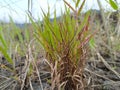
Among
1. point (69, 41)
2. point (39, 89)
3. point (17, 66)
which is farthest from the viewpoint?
point (17, 66)

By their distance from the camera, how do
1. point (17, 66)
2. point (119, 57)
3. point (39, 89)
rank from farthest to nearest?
point (119, 57) → point (17, 66) → point (39, 89)

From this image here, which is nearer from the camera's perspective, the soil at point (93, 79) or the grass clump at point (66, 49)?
the grass clump at point (66, 49)

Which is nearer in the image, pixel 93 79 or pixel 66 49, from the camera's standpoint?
pixel 66 49

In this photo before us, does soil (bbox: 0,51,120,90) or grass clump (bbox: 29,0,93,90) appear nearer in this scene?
grass clump (bbox: 29,0,93,90)

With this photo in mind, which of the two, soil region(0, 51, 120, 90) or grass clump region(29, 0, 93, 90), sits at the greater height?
grass clump region(29, 0, 93, 90)

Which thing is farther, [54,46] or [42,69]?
[42,69]

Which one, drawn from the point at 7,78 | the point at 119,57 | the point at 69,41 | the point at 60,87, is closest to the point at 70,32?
the point at 69,41

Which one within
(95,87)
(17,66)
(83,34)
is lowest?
(95,87)

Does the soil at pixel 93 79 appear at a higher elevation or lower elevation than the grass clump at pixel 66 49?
lower

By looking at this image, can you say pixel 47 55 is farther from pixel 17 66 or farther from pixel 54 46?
pixel 17 66

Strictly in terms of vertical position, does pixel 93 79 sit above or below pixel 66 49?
below

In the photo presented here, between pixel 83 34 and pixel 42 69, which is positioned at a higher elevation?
pixel 83 34
